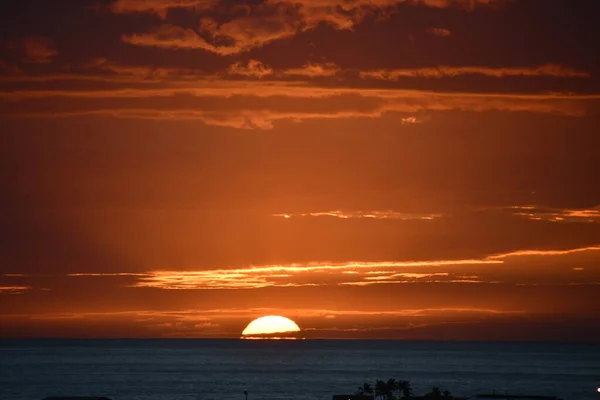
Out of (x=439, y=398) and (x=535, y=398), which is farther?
(x=439, y=398)

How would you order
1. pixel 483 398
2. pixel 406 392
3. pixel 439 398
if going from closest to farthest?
1. pixel 483 398
2. pixel 439 398
3. pixel 406 392

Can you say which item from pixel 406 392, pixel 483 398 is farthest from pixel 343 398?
pixel 483 398

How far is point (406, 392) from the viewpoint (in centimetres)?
13700

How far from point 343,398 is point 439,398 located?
38.9 ft

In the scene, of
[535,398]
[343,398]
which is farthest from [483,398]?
[343,398]

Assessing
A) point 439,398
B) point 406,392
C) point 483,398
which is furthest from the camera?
point 406,392

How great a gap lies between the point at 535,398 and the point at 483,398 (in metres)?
8.14

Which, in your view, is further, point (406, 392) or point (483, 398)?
point (406, 392)

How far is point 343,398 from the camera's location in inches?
5167

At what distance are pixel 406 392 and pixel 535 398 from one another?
869 inches

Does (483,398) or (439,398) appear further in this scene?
(439,398)

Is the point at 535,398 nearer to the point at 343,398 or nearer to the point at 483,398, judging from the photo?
the point at 483,398

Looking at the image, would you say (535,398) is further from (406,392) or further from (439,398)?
(406,392)

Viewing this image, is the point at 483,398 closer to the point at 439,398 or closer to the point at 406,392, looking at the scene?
the point at 439,398
